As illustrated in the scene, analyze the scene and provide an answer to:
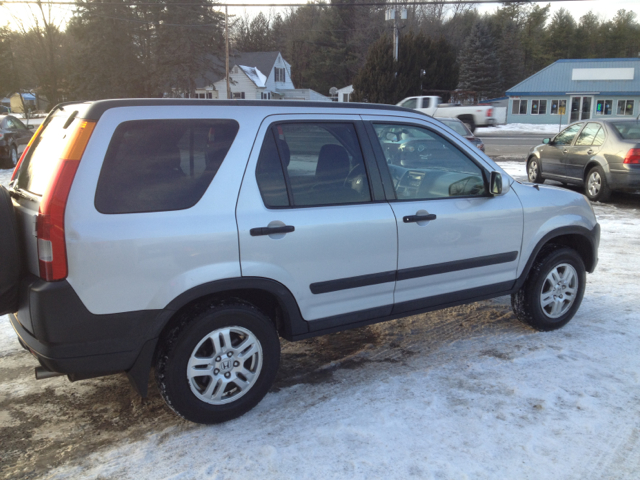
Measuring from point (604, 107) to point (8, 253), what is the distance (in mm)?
53370

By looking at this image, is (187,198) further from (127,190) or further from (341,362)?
(341,362)

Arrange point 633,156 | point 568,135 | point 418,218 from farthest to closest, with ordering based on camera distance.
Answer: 1. point 568,135
2. point 633,156
3. point 418,218

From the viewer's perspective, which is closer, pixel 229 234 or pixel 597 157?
A: pixel 229 234

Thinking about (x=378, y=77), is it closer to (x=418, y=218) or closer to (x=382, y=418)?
(x=418, y=218)

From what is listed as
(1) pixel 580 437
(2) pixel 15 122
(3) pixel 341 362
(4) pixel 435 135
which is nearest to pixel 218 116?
(4) pixel 435 135

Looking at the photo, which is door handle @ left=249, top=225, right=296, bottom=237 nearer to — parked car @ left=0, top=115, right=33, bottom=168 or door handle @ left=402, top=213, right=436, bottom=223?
door handle @ left=402, top=213, right=436, bottom=223

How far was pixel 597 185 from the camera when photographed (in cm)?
1088

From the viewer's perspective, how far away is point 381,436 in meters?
3.16

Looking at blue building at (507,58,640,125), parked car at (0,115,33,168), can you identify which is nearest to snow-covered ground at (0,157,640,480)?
parked car at (0,115,33,168)

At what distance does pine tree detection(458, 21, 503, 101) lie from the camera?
61250mm

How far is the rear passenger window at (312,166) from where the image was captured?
10.8 feet

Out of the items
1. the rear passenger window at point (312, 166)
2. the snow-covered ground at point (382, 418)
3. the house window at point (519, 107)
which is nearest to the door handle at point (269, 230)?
the rear passenger window at point (312, 166)

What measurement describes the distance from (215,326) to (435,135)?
2.10 m

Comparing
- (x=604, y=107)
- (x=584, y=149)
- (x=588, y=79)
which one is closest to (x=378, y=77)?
(x=588, y=79)
